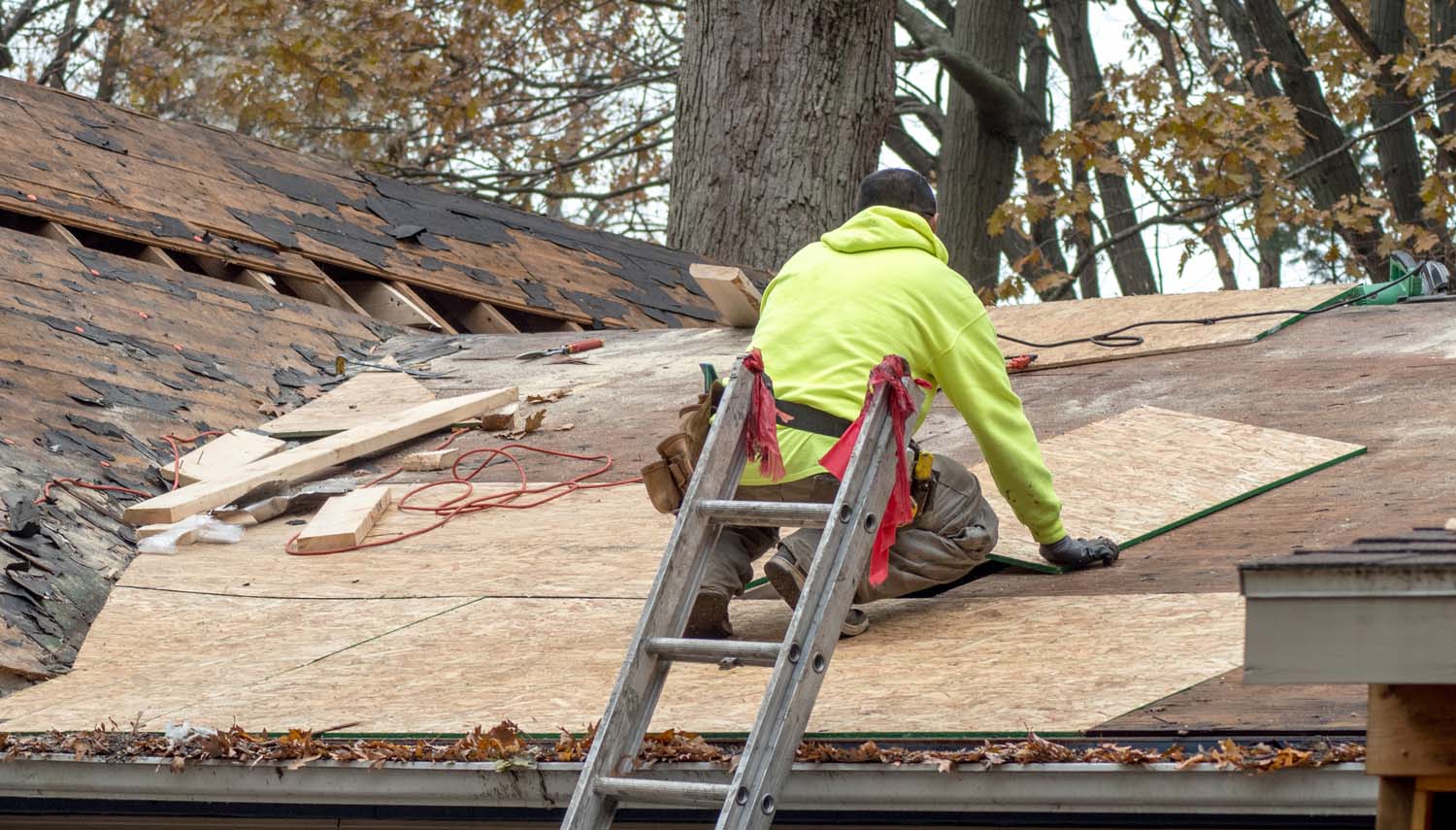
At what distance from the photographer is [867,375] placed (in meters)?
4.93

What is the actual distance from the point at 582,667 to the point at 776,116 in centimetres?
925

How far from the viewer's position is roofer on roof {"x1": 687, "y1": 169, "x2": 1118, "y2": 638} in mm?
4875

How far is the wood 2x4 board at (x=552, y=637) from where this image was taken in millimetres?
4270

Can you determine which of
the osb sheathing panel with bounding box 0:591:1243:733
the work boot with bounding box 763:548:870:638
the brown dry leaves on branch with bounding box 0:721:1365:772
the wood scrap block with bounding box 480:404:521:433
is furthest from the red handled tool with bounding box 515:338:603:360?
the brown dry leaves on branch with bounding box 0:721:1365:772

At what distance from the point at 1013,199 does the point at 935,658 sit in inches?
585

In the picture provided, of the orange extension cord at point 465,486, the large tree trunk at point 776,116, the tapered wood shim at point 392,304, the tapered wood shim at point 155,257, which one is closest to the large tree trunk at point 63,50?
the large tree trunk at point 776,116

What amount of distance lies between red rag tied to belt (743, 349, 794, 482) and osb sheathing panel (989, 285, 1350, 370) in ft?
13.7

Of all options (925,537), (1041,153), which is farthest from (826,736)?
(1041,153)

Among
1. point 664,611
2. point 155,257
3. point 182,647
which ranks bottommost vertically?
point 182,647

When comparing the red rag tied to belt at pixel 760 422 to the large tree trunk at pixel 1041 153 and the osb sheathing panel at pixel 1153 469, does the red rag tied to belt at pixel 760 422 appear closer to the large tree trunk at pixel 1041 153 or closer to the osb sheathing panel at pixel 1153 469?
the osb sheathing panel at pixel 1153 469

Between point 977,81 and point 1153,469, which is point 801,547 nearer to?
point 1153,469

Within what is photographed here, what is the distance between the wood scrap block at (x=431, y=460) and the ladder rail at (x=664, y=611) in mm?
3292


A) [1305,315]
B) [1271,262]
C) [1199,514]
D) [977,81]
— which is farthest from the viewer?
[1271,262]

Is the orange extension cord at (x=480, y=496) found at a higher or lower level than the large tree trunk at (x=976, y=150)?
lower
